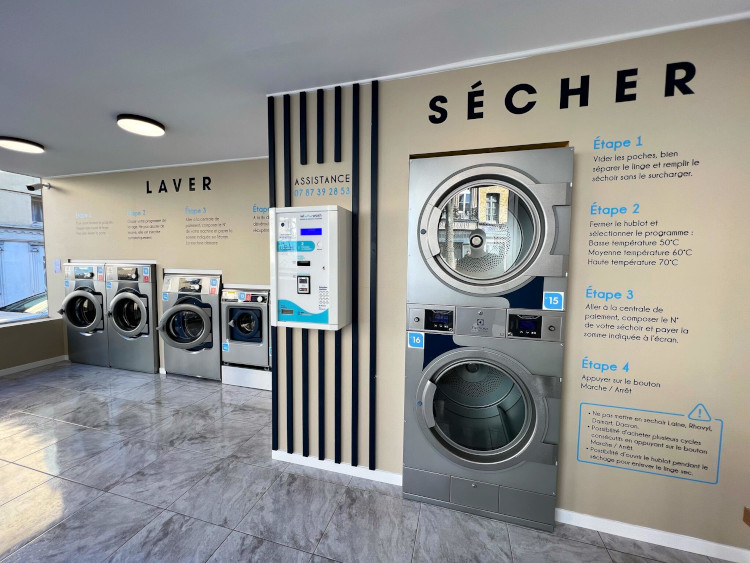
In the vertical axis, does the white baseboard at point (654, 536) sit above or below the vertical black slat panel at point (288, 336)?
below

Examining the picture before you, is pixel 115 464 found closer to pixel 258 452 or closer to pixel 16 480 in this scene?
pixel 16 480

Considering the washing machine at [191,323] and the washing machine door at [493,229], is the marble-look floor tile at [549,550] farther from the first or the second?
the washing machine at [191,323]

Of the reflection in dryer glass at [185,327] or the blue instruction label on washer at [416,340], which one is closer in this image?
the blue instruction label on washer at [416,340]

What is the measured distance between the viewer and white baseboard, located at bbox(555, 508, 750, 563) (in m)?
1.62

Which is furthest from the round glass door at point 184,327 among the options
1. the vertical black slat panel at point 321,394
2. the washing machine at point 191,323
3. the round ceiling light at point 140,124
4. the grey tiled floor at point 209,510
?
the vertical black slat panel at point 321,394

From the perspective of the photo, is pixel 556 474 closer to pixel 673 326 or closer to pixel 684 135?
pixel 673 326

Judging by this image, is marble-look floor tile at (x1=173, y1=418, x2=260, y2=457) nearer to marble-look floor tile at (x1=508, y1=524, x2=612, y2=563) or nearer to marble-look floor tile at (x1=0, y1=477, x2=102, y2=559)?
marble-look floor tile at (x1=0, y1=477, x2=102, y2=559)

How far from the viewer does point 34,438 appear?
2646 millimetres

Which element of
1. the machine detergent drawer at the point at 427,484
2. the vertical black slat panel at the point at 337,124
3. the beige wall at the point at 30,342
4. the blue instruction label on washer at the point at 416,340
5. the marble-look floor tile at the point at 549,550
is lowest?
the marble-look floor tile at the point at 549,550

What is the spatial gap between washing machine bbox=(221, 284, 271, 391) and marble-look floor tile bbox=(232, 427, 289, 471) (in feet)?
3.66

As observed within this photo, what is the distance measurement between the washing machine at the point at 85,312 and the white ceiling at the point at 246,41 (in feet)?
8.06

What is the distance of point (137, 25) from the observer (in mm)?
1573

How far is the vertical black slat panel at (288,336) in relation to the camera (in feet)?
7.26

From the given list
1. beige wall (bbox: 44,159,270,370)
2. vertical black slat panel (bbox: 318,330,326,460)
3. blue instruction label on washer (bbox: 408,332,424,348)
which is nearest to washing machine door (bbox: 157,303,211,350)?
beige wall (bbox: 44,159,270,370)
